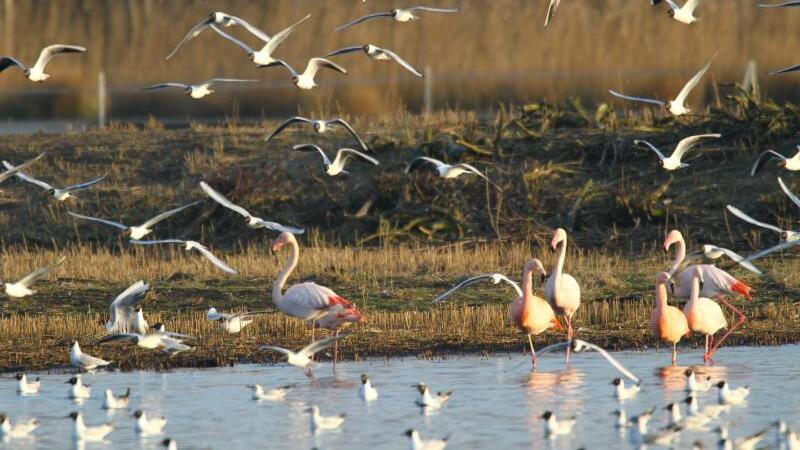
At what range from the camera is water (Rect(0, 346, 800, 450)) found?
12.1m

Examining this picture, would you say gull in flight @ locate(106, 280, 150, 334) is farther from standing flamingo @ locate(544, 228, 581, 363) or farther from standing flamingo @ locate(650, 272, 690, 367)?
standing flamingo @ locate(650, 272, 690, 367)

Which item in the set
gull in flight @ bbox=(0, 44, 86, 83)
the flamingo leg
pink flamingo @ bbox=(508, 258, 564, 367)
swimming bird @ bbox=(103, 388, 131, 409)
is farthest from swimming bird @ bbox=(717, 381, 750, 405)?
gull in flight @ bbox=(0, 44, 86, 83)

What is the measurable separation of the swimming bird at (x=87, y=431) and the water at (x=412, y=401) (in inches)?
3.2

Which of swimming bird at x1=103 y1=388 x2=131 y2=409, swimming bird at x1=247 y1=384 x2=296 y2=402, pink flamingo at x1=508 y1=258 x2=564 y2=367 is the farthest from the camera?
pink flamingo at x1=508 y1=258 x2=564 y2=367

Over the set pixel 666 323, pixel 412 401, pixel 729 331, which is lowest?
pixel 412 401

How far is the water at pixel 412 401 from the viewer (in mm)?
12086

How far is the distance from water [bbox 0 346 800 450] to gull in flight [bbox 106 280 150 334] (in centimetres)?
77

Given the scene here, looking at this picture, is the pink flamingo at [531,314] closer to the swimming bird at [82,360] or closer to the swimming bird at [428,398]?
the swimming bird at [428,398]

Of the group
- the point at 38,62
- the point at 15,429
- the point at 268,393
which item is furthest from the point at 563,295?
the point at 38,62

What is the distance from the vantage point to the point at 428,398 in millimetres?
12734

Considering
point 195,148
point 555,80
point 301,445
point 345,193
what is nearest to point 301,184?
point 345,193

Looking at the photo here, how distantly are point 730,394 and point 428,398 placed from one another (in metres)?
2.35

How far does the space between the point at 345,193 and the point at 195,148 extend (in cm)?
332

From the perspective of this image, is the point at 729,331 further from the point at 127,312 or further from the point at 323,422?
the point at 127,312
